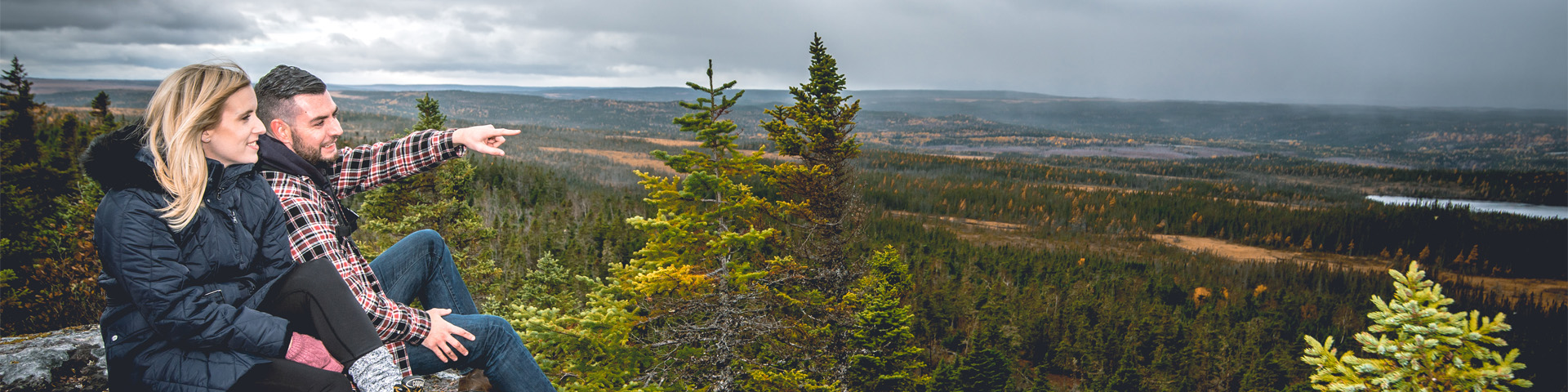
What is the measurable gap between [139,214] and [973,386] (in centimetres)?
1000

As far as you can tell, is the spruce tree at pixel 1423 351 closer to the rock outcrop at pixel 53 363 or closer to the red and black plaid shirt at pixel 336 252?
the red and black plaid shirt at pixel 336 252

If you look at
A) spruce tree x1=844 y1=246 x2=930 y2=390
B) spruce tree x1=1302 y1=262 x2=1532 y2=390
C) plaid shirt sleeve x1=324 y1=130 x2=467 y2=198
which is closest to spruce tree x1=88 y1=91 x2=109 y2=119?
spruce tree x1=844 y1=246 x2=930 y2=390

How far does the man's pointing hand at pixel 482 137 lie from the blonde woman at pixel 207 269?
104 centimetres

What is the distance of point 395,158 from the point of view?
351 centimetres

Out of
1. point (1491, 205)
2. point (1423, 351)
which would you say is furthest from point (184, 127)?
point (1491, 205)

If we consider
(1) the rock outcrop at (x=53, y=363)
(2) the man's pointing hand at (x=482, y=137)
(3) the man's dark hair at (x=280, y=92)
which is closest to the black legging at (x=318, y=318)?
(3) the man's dark hair at (x=280, y=92)

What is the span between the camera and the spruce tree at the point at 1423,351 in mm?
3068

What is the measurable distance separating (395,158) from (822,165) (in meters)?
7.38

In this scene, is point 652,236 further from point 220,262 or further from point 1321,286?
point 1321,286

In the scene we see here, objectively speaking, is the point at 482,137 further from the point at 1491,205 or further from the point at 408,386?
the point at 1491,205

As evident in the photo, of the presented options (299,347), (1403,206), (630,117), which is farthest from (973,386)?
(630,117)

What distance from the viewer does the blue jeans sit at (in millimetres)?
3129

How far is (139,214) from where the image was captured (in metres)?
2.09

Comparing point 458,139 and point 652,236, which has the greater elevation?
point 458,139
